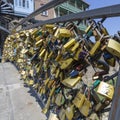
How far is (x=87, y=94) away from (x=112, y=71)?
166mm

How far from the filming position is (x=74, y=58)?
1.32 metres

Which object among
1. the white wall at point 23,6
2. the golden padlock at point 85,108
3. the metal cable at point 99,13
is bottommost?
the golden padlock at point 85,108

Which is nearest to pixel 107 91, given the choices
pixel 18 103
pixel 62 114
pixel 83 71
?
pixel 83 71

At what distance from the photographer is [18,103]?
2.51 m

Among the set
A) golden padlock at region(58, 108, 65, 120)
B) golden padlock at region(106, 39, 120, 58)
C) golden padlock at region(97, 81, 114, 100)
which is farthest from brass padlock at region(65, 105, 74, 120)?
golden padlock at region(106, 39, 120, 58)

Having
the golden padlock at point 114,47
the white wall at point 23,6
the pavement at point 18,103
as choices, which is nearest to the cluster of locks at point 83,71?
the golden padlock at point 114,47

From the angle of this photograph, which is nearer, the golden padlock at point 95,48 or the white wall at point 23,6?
the golden padlock at point 95,48

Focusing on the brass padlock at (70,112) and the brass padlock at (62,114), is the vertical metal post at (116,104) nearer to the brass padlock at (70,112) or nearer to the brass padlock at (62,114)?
the brass padlock at (70,112)

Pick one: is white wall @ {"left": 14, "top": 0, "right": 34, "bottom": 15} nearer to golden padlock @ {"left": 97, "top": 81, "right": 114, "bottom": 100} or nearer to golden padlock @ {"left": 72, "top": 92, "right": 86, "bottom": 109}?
golden padlock @ {"left": 72, "top": 92, "right": 86, "bottom": 109}

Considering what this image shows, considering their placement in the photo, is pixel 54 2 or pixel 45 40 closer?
pixel 54 2

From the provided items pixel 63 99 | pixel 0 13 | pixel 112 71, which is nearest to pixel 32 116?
pixel 63 99

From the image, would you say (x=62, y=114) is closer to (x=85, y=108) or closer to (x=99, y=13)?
(x=85, y=108)

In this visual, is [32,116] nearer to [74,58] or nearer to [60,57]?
[60,57]

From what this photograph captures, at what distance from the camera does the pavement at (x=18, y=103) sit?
216cm
